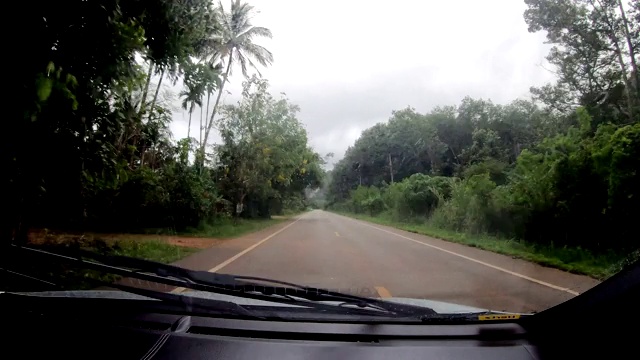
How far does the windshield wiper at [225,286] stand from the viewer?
2551mm

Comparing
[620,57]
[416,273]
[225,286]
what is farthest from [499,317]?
[620,57]

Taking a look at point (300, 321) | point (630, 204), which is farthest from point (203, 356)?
point (630, 204)

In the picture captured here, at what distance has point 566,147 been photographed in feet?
28.4

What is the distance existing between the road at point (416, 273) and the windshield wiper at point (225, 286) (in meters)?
1.27

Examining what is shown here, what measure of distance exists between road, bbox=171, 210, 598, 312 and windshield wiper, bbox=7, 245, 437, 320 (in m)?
1.27

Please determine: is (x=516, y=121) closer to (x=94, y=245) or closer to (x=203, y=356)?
(x=203, y=356)

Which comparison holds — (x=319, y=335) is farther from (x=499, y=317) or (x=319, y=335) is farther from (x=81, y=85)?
(x=81, y=85)

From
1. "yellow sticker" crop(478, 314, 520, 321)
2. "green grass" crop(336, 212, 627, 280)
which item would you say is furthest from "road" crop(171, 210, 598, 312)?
"yellow sticker" crop(478, 314, 520, 321)

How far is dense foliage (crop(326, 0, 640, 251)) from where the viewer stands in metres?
6.29

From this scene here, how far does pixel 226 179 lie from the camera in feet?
89.2

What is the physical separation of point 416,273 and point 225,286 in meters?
5.20

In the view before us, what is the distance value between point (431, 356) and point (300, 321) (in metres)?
0.70

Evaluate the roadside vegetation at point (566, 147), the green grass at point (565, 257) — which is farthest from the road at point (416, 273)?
the roadside vegetation at point (566, 147)

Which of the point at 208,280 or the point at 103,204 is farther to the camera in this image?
the point at 103,204
